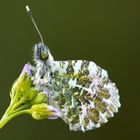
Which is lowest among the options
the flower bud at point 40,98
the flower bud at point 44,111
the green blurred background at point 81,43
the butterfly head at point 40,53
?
the flower bud at point 44,111

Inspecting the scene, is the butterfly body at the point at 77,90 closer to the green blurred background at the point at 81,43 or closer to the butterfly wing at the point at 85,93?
the butterfly wing at the point at 85,93

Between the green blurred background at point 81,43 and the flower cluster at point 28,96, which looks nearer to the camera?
the flower cluster at point 28,96

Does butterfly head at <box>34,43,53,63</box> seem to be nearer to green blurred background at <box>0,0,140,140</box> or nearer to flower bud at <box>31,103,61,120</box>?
flower bud at <box>31,103,61,120</box>

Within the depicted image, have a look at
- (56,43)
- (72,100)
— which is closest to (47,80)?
(72,100)

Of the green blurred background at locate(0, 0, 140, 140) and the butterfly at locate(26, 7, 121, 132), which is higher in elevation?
the green blurred background at locate(0, 0, 140, 140)

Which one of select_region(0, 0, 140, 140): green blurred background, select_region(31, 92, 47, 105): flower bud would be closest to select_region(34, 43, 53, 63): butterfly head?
select_region(31, 92, 47, 105): flower bud

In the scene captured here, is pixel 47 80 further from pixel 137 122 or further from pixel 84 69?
pixel 137 122

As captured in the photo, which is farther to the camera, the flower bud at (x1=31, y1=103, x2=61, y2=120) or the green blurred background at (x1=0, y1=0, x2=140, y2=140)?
the green blurred background at (x1=0, y1=0, x2=140, y2=140)

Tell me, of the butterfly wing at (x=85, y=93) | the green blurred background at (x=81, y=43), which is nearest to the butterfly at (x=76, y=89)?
the butterfly wing at (x=85, y=93)
